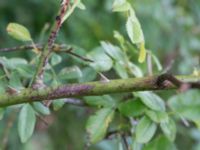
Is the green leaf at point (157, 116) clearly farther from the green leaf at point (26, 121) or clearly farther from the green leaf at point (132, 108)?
the green leaf at point (26, 121)

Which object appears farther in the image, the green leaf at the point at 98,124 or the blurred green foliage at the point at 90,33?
the blurred green foliage at the point at 90,33

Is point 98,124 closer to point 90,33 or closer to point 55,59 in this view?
point 55,59

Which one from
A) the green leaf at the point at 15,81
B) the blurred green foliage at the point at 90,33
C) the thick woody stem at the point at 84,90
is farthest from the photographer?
the blurred green foliage at the point at 90,33

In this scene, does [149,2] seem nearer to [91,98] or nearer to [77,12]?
[77,12]

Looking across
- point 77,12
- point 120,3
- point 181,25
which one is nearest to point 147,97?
point 120,3

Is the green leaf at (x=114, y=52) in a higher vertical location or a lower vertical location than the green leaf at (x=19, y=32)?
lower

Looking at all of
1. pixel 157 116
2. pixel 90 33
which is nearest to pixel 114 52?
pixel 157 116

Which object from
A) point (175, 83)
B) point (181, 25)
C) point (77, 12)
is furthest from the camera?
point (181, 25)

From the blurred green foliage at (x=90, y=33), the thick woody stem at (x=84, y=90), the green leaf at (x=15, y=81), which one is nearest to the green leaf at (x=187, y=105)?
the thick woody stem at (x=84, y=90)
